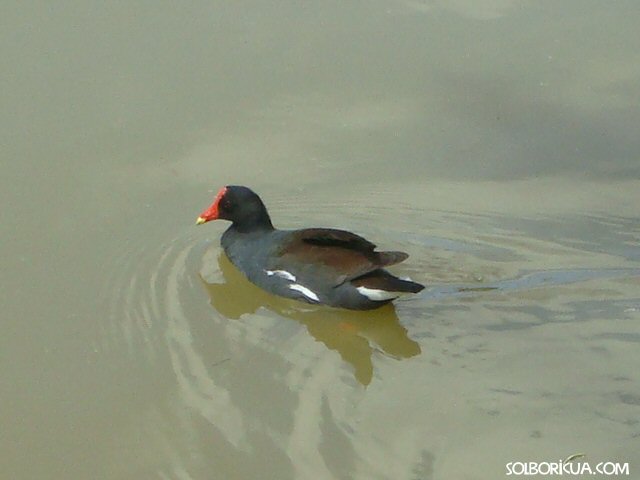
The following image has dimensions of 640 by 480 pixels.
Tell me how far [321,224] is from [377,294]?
0.95 metres

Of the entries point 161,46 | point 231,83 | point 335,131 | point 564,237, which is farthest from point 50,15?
point 564,237

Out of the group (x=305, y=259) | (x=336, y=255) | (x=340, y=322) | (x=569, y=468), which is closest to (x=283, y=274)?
(x=305, y=259)

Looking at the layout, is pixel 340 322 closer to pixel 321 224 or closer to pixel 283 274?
pixel 283 274

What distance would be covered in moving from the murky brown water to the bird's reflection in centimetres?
2

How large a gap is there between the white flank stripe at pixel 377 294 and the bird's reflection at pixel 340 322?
147 millimetres

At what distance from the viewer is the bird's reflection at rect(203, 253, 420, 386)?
5.11 meters

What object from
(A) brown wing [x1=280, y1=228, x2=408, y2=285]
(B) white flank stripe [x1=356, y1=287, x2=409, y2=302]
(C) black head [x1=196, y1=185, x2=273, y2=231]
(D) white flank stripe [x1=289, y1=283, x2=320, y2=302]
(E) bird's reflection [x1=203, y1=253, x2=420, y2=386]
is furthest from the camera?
(C) black head [x1=196, y1=185, x2=273, y2=231]

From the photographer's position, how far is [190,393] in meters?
4.70

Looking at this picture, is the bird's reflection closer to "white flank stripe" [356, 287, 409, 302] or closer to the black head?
"white flank stripe" [356, 287, 409, 302]

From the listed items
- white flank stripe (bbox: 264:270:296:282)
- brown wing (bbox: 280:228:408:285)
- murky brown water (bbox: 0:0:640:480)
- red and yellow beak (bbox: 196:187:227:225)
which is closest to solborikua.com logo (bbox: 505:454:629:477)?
murky brown water (bbox: 0:0:640:480)

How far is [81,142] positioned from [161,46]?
1.17 m

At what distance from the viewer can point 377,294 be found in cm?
529

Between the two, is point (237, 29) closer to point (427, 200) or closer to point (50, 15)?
point (50, 15)

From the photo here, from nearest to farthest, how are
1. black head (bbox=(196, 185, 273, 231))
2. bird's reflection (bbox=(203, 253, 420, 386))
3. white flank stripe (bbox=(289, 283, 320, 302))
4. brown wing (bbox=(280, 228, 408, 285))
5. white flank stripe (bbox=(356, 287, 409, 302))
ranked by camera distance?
bird's reflection (bbox=(203, 253, 420, 386)) → white flank stripe (bbox=(356, 287, 409, 302)) → brown wing (bbox=(280, 228, 408, 285)) → white flank stripe (bbox=(289, 283, 320, 302)) → black head (bbox=(196, 185, 273, 231))
